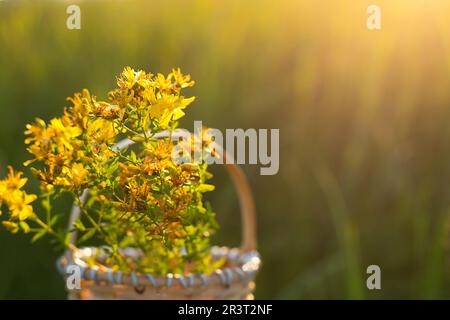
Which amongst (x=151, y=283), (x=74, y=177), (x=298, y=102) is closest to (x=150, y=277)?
(x=151, y=283)

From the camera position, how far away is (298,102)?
6.75 feet

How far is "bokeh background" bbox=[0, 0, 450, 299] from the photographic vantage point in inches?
74.7

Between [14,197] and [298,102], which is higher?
[298,102]

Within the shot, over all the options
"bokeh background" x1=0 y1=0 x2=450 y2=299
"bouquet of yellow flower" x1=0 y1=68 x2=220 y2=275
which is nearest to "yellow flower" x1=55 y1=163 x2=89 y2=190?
"bouquet of yellow flower" x1=0 y1=68 x2=220 y2=275

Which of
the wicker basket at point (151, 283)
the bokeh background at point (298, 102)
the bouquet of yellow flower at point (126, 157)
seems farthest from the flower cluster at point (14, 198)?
the bokeh background at point (298, 102)

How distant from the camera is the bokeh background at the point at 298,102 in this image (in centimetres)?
190

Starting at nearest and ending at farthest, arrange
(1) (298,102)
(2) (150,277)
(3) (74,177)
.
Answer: (3) (74,177) < (2) (150,277) < (1) (298,102)

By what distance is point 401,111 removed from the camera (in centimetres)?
205

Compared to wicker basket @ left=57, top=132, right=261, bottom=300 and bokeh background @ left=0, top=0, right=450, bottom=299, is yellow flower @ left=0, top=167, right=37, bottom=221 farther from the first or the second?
bokeh background @ left=0, top=0, right=450, bottom=299

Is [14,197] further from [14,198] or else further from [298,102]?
[298,102]

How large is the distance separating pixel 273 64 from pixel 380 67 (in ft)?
1.18

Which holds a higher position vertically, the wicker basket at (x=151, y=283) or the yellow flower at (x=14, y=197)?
the yellow flower at (x=14, y=197)

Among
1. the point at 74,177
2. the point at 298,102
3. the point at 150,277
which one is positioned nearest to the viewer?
the point at 74,177

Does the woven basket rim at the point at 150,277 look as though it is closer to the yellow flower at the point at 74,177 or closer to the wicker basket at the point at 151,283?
the wicker basket at the point at 151,283
